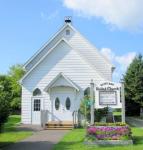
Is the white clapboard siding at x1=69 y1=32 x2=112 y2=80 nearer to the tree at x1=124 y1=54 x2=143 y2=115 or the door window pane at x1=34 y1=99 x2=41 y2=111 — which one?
the door window pane at x1=34 y1=99 x2=41 y2=111

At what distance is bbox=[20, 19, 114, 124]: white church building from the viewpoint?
34.0 meters

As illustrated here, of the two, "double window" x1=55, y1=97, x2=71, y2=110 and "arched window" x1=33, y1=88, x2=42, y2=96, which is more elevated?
"arched window" x1=33, y1=88, x2=42, y2=96

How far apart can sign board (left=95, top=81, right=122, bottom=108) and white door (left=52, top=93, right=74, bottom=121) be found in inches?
540

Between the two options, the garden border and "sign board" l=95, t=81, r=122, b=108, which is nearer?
the garden border

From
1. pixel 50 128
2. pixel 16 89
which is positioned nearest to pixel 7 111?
pixel 50 128

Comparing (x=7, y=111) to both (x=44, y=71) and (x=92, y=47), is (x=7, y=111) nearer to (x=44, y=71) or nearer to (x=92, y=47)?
(x=44, y=71)

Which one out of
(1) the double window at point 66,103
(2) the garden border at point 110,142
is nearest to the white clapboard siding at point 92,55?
(1) the double window at point 66,103

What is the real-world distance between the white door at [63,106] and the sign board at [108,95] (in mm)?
13724

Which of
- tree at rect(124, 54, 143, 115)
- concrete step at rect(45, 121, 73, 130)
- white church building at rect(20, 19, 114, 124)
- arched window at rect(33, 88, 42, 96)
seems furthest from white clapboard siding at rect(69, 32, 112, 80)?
tree at rect(124, 54, 143, 115)

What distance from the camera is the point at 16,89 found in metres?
64.0

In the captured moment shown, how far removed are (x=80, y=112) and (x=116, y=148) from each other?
15.5 meters

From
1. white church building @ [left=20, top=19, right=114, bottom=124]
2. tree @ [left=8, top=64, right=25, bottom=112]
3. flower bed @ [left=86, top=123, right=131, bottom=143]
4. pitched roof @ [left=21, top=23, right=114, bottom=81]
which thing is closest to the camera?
flower bed @ [left=86, top=123, right=131, bottom=143]

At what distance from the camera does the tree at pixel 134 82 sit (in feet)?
169

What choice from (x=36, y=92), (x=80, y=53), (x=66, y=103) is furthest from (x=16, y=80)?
(x=66, y=103)
